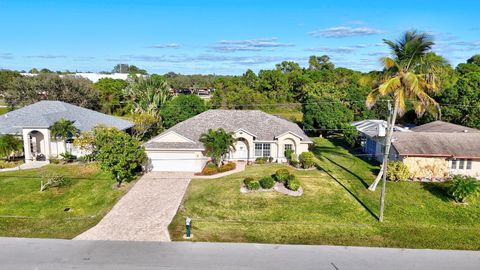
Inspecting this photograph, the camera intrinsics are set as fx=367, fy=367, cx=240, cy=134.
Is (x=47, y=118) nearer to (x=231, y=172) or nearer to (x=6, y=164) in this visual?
(x=6, y=164)

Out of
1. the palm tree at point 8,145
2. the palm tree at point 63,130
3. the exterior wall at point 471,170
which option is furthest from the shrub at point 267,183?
the palm tree at point 8,145

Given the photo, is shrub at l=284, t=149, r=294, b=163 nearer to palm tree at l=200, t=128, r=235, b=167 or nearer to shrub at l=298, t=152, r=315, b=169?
shrub at l=298, t=152, r=315, b=169

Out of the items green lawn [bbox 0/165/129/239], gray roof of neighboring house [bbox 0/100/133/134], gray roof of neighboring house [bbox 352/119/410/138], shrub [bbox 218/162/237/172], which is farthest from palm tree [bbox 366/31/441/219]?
gray roof of neighboring house [bbox 0/100/133/134]

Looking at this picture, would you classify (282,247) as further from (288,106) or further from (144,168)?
(288,106)

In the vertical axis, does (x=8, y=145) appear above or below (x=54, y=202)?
above

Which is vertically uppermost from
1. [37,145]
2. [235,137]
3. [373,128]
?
[373,128]

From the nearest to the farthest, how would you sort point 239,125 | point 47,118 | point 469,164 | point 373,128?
1. point 469,164
2. point 47,118
3. point 239,125
4. point 373,128

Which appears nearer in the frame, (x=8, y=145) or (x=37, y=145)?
(x=8, y=145)

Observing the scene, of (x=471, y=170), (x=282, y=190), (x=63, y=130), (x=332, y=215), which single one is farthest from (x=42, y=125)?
(x=471, y=170)
